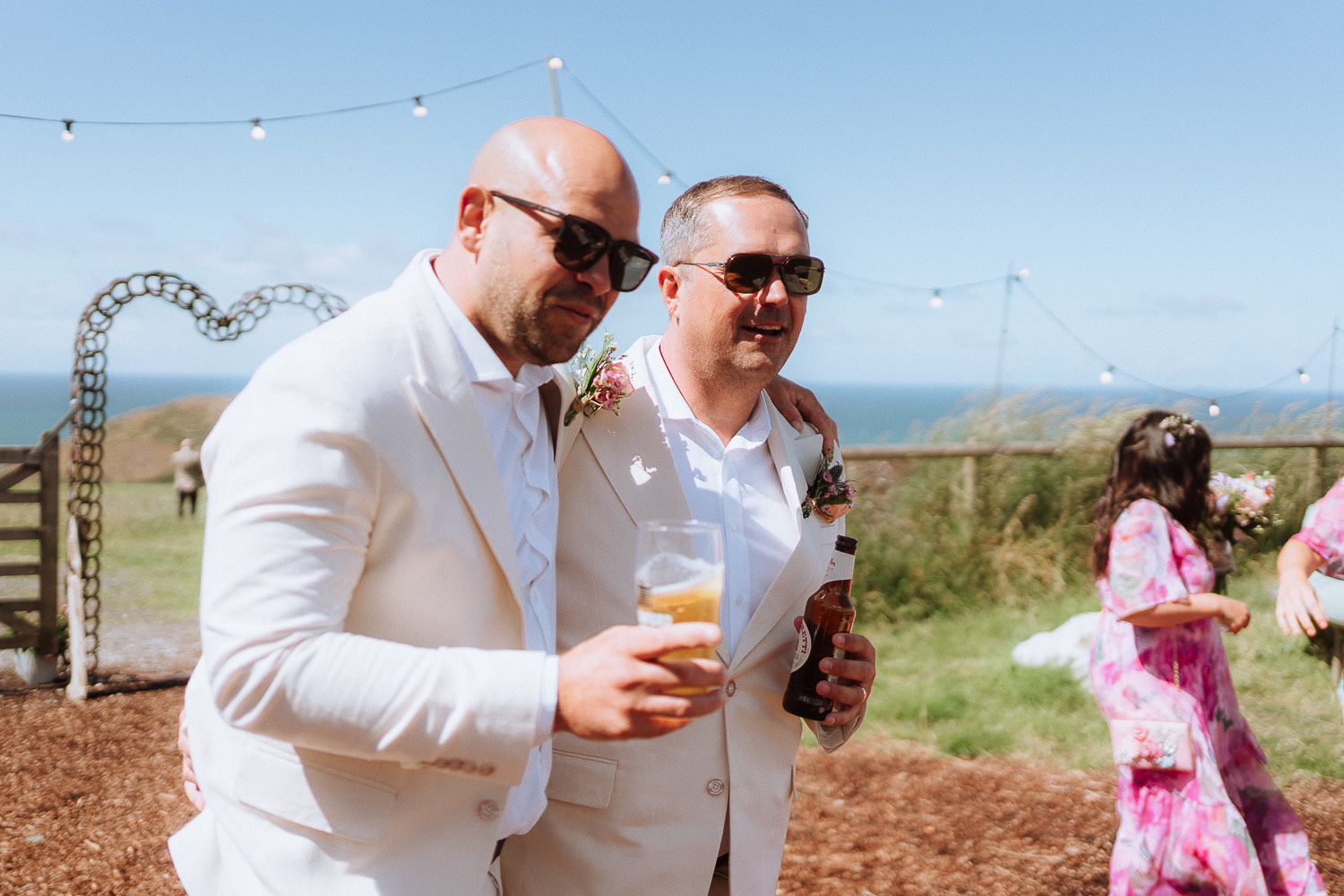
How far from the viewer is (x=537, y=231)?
172cm

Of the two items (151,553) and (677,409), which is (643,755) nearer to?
(677,409)

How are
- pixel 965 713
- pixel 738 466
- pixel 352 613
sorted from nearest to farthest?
pixel 352 613 → pixel 738 466 → pixel 965 713

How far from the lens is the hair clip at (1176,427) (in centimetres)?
400

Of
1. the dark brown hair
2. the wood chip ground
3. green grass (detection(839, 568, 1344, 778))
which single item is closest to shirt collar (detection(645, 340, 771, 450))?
the dark brown hair

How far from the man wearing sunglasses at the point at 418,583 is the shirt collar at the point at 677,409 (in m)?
0.74

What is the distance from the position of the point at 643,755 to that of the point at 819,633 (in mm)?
546

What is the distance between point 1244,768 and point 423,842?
344 cm

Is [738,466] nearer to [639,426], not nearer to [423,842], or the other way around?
[639,426]

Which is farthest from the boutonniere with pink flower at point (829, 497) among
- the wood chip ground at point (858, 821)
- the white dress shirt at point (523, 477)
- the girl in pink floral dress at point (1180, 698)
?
the wood chip ground at point (858, 821)

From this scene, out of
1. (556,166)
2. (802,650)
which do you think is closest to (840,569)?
(802,650)

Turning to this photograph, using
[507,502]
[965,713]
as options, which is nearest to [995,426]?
[965,713]

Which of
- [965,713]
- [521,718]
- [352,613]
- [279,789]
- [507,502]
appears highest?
[507,502]

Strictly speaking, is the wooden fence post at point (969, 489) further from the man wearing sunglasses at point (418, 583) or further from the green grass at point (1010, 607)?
the man wearing sunglasses at point (418, 583)

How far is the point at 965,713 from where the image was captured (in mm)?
6539
